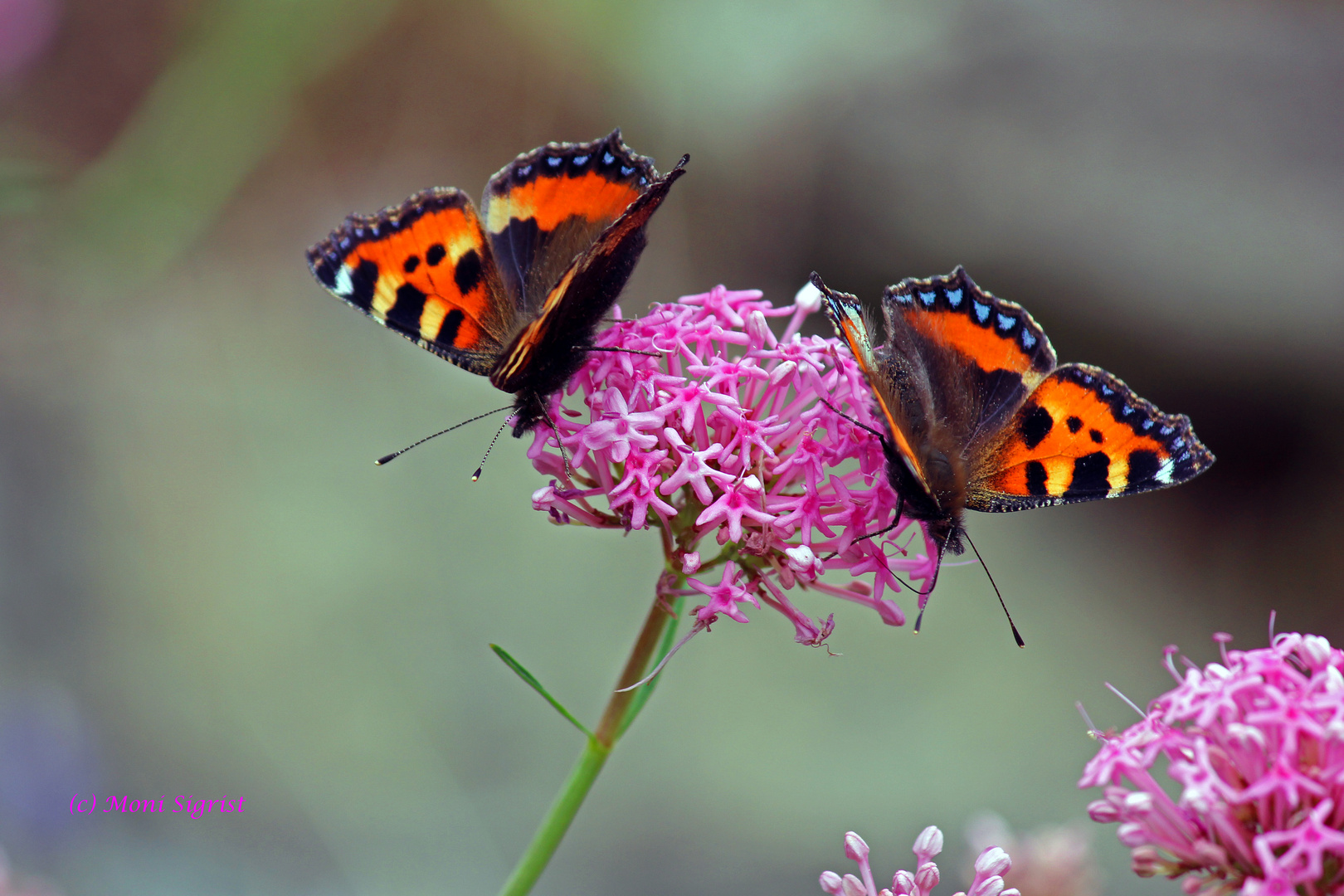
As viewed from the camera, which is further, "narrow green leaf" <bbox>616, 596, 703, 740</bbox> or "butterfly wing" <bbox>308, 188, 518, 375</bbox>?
"butterfly wing" <bbox>308, 188, 518, 375</bbox>

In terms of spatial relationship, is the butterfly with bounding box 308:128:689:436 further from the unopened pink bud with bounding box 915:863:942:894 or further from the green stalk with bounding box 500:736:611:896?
the unopened pink bud with bounding box 915:863:942:894

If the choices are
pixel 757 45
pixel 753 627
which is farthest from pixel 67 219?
pixel 757 45

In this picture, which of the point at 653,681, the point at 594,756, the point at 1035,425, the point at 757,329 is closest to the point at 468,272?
the point at 757,329

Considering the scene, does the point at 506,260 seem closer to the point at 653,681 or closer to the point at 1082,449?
the point at 653,681

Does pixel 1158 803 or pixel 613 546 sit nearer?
pixel 1158 803

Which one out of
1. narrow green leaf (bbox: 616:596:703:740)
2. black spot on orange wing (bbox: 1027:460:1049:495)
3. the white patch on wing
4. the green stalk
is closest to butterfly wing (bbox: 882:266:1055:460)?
black spot on orange wing (bbox: 1027:460:1049:495)

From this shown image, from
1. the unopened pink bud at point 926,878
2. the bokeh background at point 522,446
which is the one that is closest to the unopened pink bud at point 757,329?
the unopened pink bud at point 926,878

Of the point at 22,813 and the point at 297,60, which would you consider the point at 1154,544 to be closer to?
the point at 297,60
